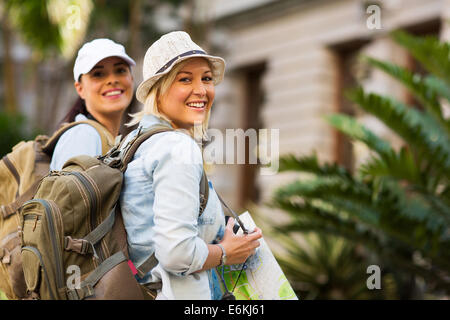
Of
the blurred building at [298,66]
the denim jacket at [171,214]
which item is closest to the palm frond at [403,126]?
the denim jacket at [171,214]

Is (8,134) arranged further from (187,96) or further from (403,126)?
(187,96)

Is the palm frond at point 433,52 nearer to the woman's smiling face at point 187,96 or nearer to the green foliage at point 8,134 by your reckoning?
the woman's smiling face at point 187,96

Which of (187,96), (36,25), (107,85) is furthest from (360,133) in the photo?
(36,25)

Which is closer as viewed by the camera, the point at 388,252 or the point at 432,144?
the point at 432,144

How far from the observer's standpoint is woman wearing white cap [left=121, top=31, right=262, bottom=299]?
1840mm

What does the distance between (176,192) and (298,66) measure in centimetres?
1188

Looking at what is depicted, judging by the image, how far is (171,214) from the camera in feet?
5.98

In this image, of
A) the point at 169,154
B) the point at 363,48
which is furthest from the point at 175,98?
the point at 363,48

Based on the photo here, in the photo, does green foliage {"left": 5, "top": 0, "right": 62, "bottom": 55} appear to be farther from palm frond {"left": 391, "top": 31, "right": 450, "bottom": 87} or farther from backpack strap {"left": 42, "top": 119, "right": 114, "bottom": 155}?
backpack strap {"left": 42, "top": 119, "right": 114, "bottom": 155}

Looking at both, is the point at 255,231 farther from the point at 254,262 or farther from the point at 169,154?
the point at 169,154

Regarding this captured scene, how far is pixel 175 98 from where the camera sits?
2.15 metres

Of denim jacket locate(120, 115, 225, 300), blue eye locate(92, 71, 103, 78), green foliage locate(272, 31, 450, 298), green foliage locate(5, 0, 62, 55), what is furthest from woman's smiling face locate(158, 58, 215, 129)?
green foliage locate(5, 0, 62, 55)

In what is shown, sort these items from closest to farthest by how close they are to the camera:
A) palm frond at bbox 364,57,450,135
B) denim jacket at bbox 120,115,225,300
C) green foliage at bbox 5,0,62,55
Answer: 1. denim jacket at bbox 120,115,225,300
2. palm frond at bbox 364,57,450,135
3. green foliage at bbox 5,0,62,55
